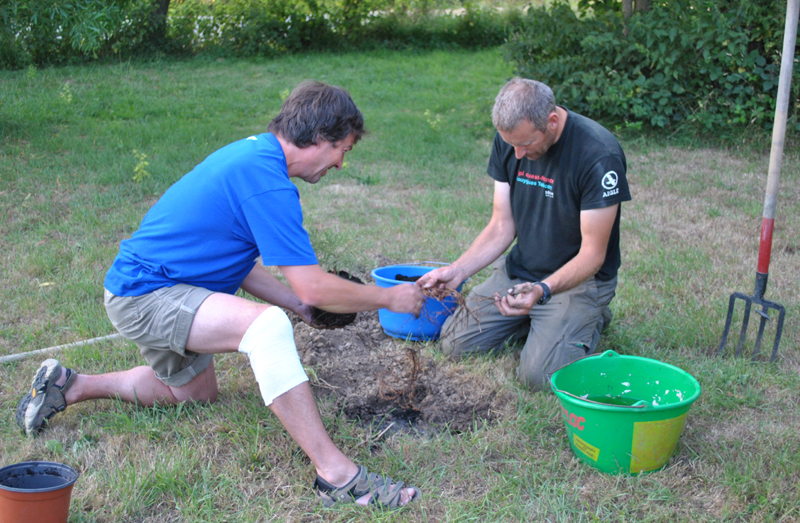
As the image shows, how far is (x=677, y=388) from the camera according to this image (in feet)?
8.88

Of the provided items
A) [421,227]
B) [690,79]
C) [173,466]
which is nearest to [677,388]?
[173,466]

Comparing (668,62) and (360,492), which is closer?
(360,492)

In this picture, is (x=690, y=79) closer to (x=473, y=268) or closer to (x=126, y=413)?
(x=473, y=268)

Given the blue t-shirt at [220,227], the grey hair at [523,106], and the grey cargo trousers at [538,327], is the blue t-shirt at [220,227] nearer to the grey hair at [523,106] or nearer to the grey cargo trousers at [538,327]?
the grey hair at [523,106]

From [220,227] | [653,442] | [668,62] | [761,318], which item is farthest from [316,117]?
[668,62]

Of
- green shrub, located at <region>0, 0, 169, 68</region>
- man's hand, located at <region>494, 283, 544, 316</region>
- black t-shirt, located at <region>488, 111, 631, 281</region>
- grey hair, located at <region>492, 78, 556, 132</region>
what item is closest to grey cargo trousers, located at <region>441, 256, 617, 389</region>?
black t-shirt, located at <region>488, 111, 631, 281</region>

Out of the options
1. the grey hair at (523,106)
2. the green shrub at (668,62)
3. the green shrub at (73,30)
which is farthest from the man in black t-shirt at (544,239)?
the green shrub at (73,30)

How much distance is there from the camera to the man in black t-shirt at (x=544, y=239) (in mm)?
3002

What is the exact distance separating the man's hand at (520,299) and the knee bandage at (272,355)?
1.09 m

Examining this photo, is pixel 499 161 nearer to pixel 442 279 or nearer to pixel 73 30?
pixel 442 279

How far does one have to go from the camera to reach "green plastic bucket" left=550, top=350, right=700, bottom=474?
237 centimetres

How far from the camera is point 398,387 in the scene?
3109 millimetres

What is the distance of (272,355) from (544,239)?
167 centimetres

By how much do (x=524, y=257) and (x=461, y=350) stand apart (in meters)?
0.60
